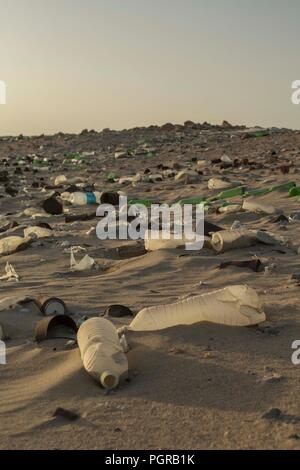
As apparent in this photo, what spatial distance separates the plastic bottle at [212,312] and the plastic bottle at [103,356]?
0.22 metres

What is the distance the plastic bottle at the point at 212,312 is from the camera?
8.28 ft

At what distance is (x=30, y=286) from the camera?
365cm

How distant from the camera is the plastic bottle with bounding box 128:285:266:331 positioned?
2.52 meters

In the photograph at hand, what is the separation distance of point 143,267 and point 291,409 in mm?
2093

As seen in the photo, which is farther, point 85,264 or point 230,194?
point 230,194

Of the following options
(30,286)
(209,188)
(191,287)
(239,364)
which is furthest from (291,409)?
(209,188)

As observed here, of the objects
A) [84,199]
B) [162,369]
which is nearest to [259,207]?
[84,199]

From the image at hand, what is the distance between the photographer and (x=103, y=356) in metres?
2.15

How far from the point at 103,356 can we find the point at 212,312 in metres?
0.55

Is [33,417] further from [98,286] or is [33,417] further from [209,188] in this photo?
[209,188]

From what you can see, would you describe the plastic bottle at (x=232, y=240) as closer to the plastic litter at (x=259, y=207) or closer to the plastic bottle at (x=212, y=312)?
the plastic litter at (x=259, y=207)

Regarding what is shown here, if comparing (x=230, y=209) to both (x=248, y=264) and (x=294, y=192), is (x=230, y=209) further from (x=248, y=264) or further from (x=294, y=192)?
(x=248, y=264)

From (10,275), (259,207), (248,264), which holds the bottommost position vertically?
(10,275)

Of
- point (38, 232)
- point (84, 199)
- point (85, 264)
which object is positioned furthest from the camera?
point (84, 199)
